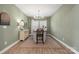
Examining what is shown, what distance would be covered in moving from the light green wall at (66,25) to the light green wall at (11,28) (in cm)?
117

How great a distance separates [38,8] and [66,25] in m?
1.24

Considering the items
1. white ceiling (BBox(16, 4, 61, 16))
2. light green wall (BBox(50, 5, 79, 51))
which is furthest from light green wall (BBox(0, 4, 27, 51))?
light green wall (BBox(50, 5, 79, 51))

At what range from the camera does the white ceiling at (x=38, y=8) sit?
390 centimetres

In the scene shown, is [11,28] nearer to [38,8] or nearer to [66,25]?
[38,8]

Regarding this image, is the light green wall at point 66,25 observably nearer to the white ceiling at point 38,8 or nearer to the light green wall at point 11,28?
the white ceiling at point 38,8

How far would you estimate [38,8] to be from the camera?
404 centimetres

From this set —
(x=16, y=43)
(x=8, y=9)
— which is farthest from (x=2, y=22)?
(x=16, y=43)

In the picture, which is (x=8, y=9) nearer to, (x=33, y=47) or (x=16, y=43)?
(x=16, y=43)

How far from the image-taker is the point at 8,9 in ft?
13.3

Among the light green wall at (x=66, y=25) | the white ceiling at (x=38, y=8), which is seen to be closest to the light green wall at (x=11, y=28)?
the white ceiling at (x=38, y=8)

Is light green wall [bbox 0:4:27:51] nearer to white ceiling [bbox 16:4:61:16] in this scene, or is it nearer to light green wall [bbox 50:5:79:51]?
white ceiling [bbox 16:4:61:16]

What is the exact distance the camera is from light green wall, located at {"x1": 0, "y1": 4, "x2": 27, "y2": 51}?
3946mm

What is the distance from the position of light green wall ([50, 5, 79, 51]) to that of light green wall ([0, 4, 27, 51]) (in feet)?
3.83
